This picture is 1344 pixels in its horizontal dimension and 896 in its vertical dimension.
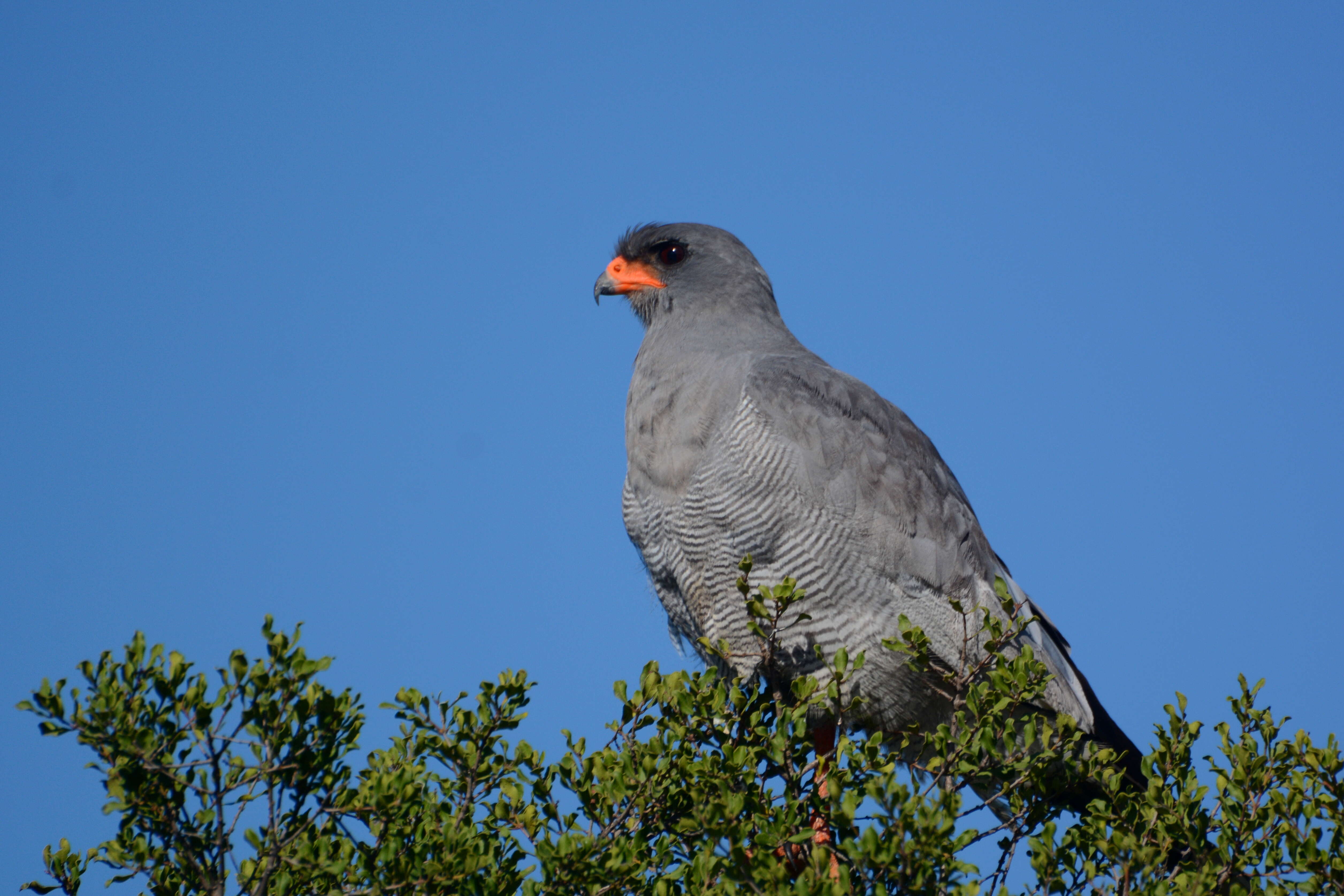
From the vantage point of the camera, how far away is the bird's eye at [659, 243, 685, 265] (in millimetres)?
6598

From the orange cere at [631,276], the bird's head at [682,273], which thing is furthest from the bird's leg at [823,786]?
the orange cere at [631,276]

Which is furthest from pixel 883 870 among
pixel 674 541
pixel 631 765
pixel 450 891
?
pixel 674 541

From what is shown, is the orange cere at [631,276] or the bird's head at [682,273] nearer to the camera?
the bird's head at [682,273]

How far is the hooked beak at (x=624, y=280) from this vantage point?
6617mm

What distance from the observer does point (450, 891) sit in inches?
133

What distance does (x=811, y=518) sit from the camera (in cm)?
516

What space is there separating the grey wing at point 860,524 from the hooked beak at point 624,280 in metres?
1.26

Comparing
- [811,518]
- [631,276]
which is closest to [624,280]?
[631,276]

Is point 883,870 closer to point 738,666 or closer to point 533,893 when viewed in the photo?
point 533,893

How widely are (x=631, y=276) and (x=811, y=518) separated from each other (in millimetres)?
2221

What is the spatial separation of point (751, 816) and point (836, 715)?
2.53ft

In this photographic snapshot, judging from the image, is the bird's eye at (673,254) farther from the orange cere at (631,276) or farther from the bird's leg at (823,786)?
the bird's leg at (823,786)

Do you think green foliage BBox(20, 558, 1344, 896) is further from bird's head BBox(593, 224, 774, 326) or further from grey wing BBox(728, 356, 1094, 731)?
bird's head BBox(593, 224, 774, 326)

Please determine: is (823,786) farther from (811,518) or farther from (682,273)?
(682,273)
